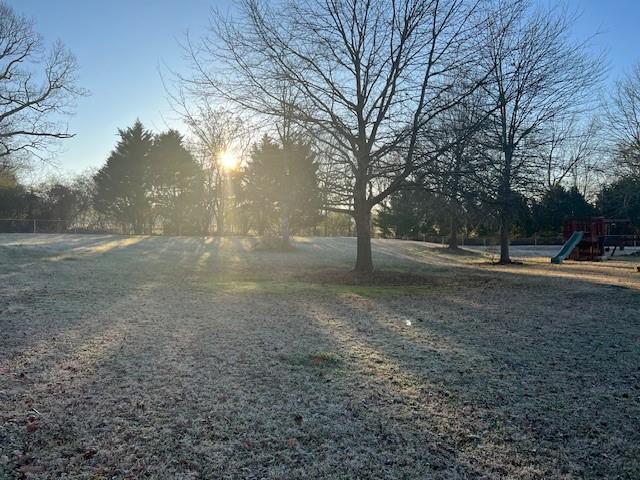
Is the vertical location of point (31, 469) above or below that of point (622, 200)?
below

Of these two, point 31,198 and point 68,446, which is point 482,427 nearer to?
point 68,446

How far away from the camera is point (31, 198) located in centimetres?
3541

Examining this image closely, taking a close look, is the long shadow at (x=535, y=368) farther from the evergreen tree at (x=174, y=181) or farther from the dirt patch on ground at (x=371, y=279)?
the evergreen tree at (x=174, y=181)

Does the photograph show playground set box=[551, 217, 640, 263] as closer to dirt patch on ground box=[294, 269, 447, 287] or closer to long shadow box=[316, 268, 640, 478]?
dirt patch on ground box=[294, 269, 447, 287]

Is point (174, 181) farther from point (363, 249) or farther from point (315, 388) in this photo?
point (315, 388)

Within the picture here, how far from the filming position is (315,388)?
3736mm

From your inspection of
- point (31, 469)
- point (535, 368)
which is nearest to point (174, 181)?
point (535, 368)

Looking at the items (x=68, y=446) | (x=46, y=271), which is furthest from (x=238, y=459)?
(x=46, y=271)

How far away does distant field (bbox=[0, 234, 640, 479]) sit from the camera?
2.65 meters

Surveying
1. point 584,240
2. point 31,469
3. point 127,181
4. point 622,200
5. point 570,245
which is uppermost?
point 127,181

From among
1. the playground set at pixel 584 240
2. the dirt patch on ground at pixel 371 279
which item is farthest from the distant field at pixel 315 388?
the playground set at pixel 584 240

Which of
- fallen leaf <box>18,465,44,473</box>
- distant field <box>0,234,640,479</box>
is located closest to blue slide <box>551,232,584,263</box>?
distant field <box>0,234,640,479</box>

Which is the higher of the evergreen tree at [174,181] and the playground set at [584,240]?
the evergreen tree at [174,181]

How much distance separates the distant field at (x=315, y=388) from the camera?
8.70 ft
